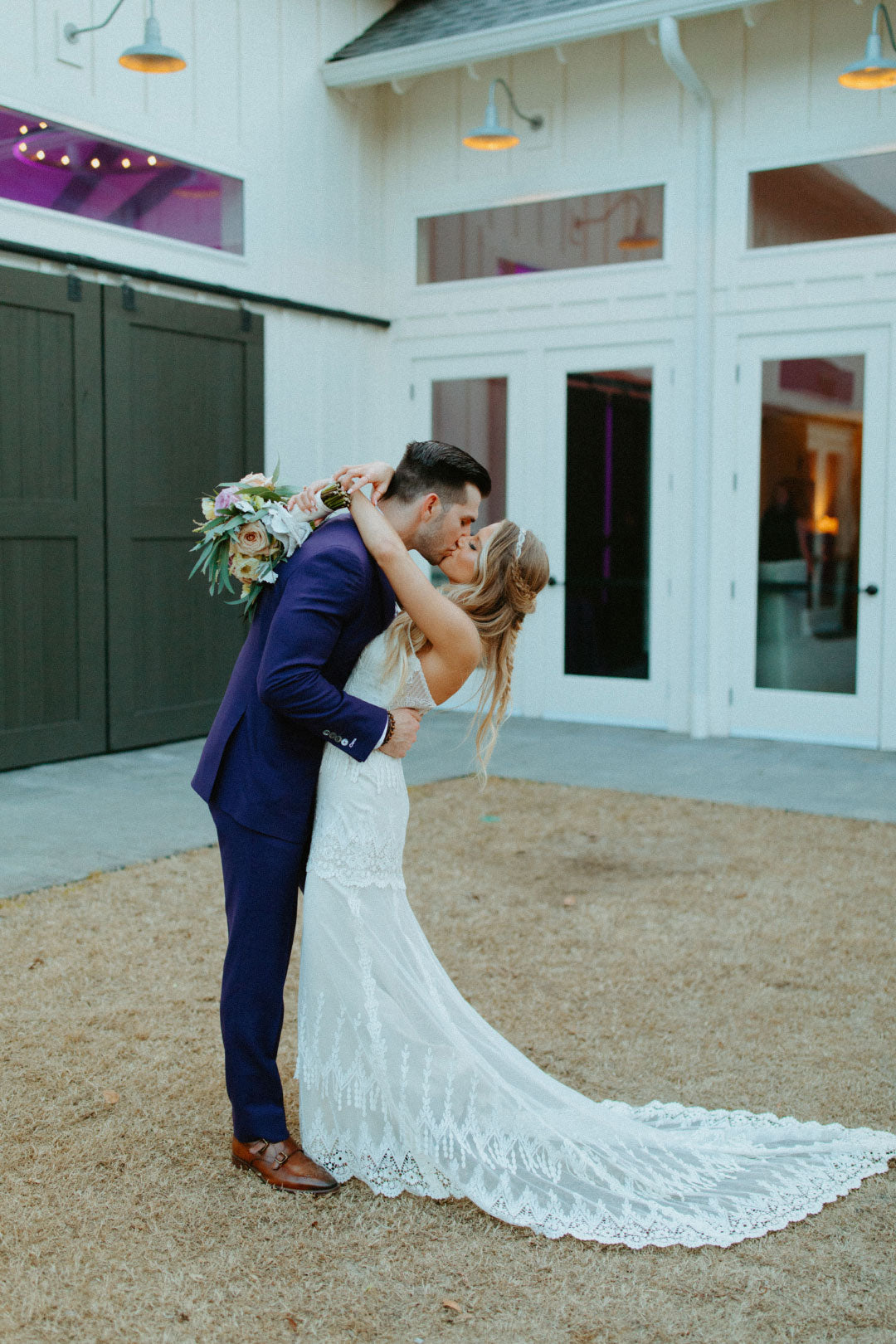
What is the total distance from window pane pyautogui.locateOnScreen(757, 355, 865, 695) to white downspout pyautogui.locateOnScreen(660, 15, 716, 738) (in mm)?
380

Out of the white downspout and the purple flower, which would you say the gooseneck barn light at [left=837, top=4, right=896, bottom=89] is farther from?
the purple flower

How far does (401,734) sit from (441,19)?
812 centimetres

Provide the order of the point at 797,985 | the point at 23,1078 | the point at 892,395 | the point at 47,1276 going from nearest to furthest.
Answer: the point at 47,1276 → the point at 23,1078 → the point at 797,985 → the point at 892,395

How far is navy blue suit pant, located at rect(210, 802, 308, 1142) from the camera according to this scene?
284cm

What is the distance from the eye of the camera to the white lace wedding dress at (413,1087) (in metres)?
2.81

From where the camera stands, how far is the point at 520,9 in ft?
29.3

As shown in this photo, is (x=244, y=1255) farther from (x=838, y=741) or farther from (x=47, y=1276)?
(x=838, y=741)

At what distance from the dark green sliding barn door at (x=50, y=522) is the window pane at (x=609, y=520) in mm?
3551

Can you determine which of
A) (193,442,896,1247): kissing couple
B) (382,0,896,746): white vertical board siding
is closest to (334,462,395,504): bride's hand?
(193,442,896,1247): kissing couple

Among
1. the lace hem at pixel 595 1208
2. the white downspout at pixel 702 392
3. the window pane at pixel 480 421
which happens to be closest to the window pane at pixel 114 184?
the window pane at pixel 480 421

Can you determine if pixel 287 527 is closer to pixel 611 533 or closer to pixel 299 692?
pixel 299 692

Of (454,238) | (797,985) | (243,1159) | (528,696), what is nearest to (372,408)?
(454,238)

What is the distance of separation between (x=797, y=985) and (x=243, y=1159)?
2107 millimetres

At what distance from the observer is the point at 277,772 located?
9.29 ft
